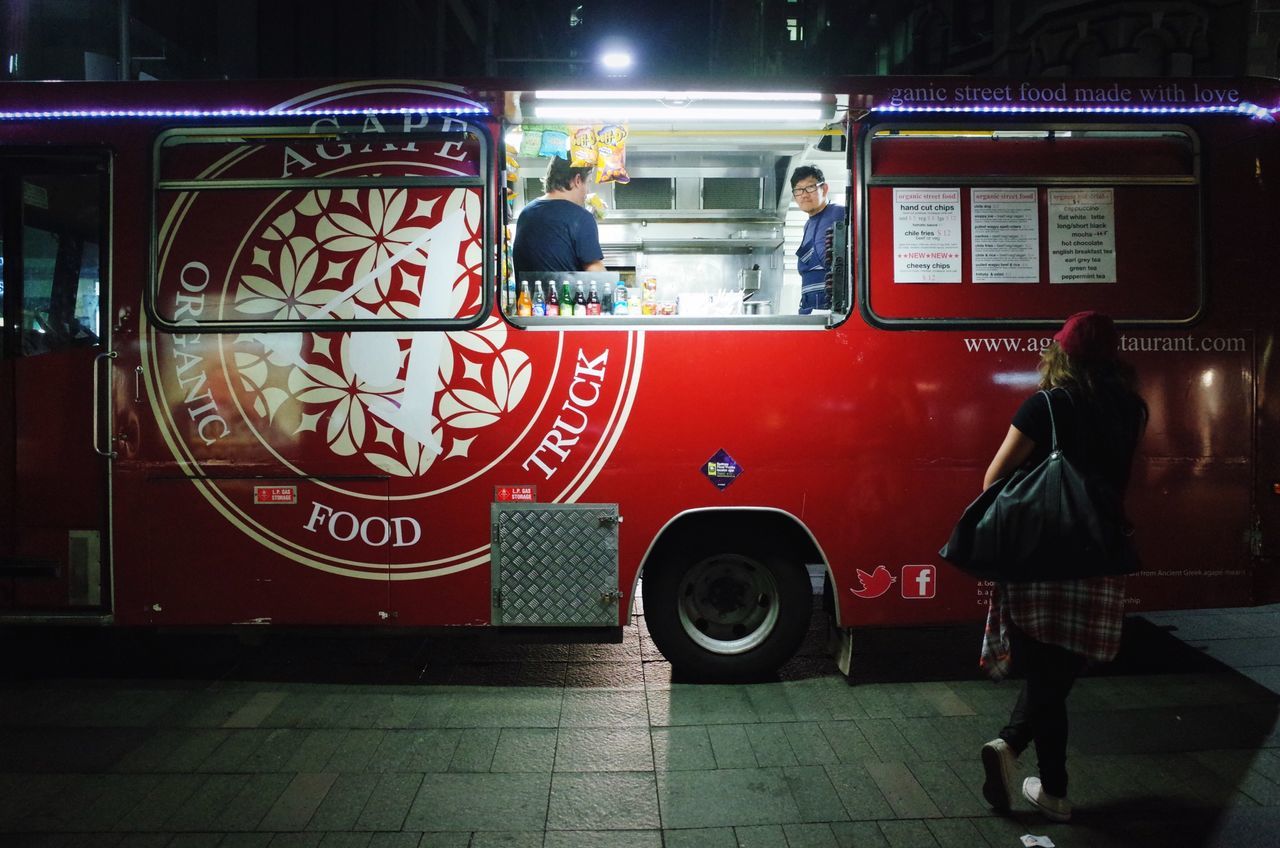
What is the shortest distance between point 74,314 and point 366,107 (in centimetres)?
198

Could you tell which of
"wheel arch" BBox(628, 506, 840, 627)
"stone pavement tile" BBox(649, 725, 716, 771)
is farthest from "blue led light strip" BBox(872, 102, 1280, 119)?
"stone pavement tile" BBox(649, 725, 716, 771)

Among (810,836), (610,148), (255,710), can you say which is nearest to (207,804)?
(255,710)

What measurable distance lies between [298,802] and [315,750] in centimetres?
→ 51

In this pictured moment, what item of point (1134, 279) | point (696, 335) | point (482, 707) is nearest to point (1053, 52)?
point (1134, 279)

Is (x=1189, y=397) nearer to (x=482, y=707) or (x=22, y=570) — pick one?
(x=482, y=707)

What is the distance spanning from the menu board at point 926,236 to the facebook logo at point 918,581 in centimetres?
156

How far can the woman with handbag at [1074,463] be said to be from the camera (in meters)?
3.10

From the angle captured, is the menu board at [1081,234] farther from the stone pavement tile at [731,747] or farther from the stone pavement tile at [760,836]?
the stone pavement tile at [760,836]

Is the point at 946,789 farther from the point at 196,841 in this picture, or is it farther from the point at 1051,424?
the point at 196,841

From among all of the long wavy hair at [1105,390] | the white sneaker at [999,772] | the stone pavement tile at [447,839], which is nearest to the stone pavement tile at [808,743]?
the white sneaker at [999,772]

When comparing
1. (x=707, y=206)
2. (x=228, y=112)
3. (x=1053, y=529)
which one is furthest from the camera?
(x=707, y=206)

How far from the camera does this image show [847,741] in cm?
407

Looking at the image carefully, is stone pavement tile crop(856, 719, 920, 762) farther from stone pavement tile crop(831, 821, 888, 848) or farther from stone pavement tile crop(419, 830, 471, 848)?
stone pavement tile crop(419, 830, 471, 848)

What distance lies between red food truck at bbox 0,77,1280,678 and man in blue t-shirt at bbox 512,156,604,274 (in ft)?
2.02
